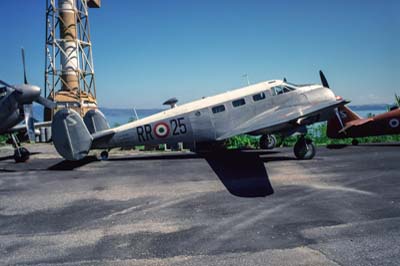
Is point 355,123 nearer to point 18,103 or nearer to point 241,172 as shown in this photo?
point 241,172

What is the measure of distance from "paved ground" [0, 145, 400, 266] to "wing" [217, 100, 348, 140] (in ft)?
5.50

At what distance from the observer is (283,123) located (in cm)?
1320

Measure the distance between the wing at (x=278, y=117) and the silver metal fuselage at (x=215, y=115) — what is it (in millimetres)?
64

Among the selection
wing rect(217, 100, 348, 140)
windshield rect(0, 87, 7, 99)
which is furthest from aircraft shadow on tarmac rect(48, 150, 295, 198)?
windshield rect(0, 87, 7, 99)

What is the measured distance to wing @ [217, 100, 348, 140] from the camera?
13.2 meters

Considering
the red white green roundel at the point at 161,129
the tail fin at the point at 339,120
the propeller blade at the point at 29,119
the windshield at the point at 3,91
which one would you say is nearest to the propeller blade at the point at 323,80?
the tail fin at the point at 339,120

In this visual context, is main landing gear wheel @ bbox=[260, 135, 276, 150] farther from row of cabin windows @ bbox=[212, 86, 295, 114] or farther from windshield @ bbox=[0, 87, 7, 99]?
windshield @ bbox=[0, 87, 7, 99]

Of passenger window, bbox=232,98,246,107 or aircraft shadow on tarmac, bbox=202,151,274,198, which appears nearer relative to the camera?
aircraft shadow on tarmac, bbox=202,151,274,198

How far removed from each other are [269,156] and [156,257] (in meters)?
11.7

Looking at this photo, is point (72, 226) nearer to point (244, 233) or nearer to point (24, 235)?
point (24, 235)

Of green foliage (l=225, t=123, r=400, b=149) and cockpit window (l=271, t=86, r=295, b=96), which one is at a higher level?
cockpit window (l=271, t=86, r=295, b=96)

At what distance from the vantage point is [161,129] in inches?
586

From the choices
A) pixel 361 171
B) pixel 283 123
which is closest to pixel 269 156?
pixel 283 123

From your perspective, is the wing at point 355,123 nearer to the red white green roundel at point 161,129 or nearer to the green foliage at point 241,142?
the green foliage at point 241,142
